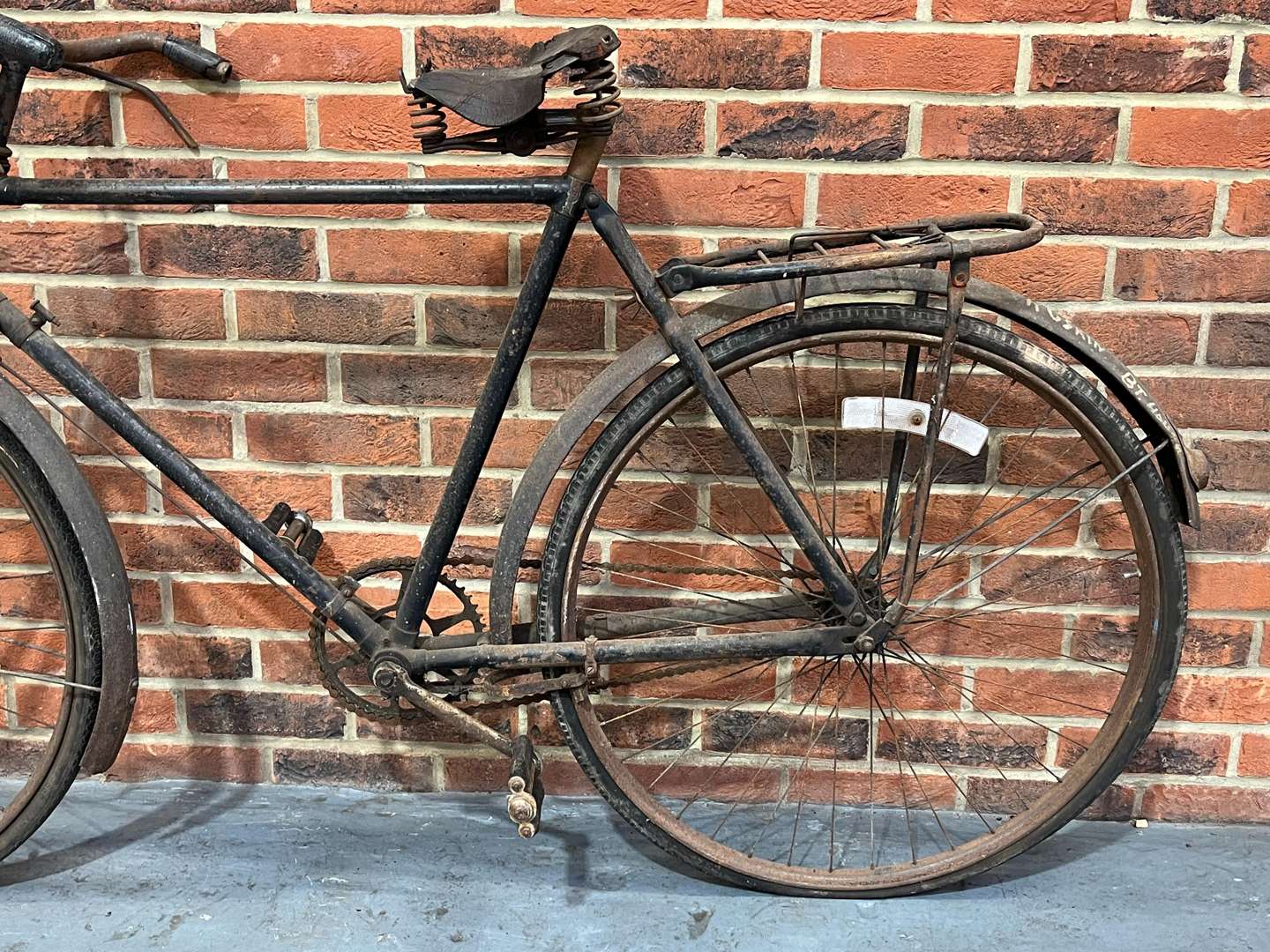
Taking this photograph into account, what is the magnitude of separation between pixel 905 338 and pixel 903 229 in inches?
5.6

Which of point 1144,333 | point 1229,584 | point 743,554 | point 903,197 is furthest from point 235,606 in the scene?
point 1229,584

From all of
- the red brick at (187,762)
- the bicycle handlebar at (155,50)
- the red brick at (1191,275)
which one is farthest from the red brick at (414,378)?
the red brick at (1191,275)

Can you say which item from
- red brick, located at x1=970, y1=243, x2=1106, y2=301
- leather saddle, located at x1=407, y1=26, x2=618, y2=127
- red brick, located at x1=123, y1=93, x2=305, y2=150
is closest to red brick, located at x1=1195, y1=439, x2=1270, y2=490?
red brick, located at x1=970, y1=243, x2=1106, y2=301

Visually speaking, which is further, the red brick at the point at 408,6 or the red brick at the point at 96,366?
the red brick at the point at 96,366

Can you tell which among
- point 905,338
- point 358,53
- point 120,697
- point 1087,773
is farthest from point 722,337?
point 120,697

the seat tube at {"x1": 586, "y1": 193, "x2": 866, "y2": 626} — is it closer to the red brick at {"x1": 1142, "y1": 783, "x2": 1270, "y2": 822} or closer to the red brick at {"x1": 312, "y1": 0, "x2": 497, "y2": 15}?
the red brick at {"x1": 312, "y1": 0, "x2": 497, "y2": 15}

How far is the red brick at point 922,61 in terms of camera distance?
1.56m

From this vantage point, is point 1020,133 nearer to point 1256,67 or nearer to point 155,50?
point 1256,67

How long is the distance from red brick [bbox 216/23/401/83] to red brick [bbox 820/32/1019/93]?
24.3 inches

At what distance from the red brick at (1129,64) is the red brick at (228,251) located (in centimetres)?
108

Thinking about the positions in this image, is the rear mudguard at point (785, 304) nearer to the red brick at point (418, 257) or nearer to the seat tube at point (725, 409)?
the seat tube at point (725, 409)

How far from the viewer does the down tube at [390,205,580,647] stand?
1457 millimetres

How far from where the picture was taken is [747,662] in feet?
5.97

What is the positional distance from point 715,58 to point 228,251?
772 millimetres
